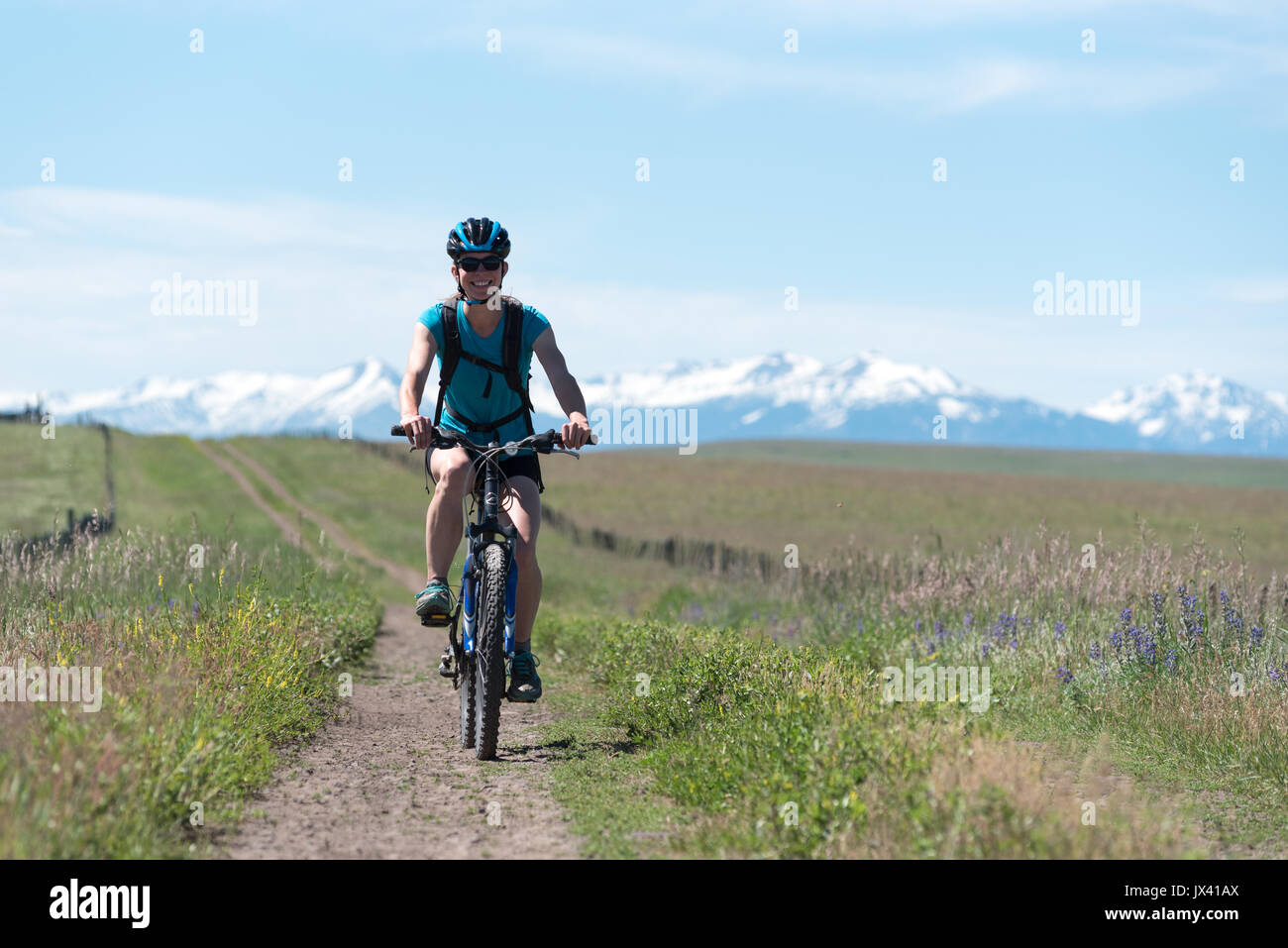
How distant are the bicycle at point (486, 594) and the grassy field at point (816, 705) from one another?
26.8 inches

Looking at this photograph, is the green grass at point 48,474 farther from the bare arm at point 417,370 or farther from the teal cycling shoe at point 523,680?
the teal cycling shoe at point 523,680

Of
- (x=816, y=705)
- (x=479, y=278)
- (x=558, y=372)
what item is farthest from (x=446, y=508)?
(x=816, y=705)

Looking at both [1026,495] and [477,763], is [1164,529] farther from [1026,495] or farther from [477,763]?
[477,763]

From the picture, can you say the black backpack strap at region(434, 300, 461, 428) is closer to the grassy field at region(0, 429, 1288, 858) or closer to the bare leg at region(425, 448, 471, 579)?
the bare leg at region(425, 448, 471, 579)

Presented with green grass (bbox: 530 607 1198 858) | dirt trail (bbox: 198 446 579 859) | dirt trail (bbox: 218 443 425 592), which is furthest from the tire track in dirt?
→ green grass (bbox: 530 607 1198 858)

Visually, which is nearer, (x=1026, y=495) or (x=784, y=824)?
(x=784, y=824)

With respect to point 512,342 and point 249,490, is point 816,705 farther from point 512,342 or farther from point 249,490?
point 249,490

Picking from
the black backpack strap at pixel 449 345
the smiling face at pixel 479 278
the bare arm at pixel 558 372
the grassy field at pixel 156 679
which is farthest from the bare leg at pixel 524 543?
the grassy field at pixel 156 679

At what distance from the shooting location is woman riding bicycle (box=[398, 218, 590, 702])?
6723mm

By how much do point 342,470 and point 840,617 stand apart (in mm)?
49736

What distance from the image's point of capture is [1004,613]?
1052 cm

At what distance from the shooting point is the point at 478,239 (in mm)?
6914

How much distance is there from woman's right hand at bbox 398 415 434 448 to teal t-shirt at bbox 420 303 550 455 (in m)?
0.45
